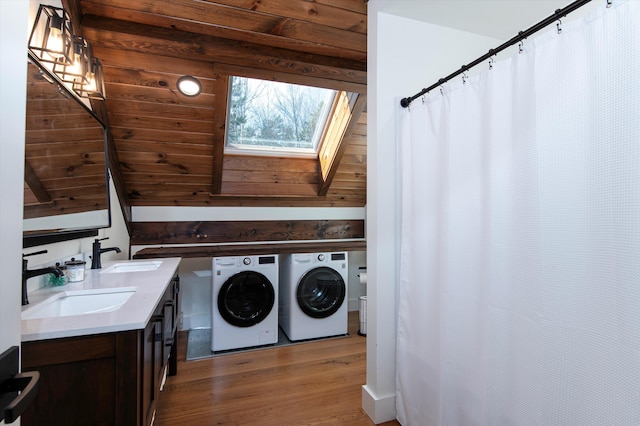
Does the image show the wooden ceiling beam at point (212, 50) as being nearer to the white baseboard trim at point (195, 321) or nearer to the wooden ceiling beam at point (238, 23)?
the wooden ceiling beam at point (238, 23)

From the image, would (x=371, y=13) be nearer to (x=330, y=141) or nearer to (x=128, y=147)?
(x=330, y=141)

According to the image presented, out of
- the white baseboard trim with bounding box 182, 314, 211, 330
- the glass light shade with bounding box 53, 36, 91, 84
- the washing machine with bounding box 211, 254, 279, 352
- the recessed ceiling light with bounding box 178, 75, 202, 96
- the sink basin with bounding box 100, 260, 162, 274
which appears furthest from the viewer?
the white baseboard trim with bounding box 182, 314, 211, 330

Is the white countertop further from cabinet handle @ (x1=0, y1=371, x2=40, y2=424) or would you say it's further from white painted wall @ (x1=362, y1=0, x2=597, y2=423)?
white painted wall @ (x1=362, y1=0, x2=597, y2=423)

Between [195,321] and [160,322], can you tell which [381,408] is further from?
[195,321]

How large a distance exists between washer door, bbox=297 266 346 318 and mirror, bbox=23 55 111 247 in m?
1.79

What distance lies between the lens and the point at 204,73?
93.7 inches

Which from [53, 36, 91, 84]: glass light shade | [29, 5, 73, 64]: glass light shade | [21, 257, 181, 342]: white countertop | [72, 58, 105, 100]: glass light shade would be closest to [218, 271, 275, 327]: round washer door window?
[21, 257, 181, 342]: white countertop

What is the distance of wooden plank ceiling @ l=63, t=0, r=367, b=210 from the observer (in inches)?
77.4

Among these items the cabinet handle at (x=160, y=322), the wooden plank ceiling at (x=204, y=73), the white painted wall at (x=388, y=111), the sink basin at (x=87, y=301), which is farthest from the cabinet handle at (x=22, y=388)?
the wooden plank ceiling at (x=204, y=73)

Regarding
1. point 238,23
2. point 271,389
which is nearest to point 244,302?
point 271,389

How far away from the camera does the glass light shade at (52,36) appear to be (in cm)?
142

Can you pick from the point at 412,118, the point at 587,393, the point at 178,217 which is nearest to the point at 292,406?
the point at 587,393

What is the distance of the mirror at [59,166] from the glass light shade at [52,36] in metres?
0.11

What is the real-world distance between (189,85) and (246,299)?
193 centimetres
